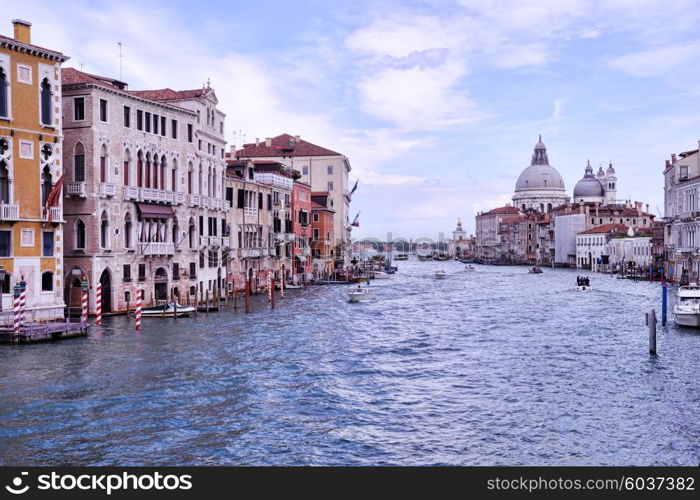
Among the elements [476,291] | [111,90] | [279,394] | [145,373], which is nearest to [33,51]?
[111,90]

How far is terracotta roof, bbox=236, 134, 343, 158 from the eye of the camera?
6469cm

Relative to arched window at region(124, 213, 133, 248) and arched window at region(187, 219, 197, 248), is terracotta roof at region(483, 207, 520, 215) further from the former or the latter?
arched window at region(124, 213, 133, 248)

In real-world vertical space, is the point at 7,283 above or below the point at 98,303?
above

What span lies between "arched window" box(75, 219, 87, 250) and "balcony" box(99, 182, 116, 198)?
1.32 metres

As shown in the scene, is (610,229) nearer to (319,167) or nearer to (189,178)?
(319,167)

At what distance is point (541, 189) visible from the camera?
154 metres

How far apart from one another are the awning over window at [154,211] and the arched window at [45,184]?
231 inches

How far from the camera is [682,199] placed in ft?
184

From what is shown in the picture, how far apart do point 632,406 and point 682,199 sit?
4588 centimetres

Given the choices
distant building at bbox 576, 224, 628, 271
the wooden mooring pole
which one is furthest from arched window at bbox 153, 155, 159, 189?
distant building at bbox 576, 224, 628, 271

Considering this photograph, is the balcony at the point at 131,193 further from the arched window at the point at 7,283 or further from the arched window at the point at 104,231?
the arched window at the point at 7,283

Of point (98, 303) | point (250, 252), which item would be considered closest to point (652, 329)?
point (98, 303)

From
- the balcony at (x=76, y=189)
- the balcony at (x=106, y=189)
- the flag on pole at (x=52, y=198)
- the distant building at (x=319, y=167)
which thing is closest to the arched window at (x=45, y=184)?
the flag on pole at (x=52, y=198)

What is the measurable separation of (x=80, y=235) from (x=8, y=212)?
5.34m
